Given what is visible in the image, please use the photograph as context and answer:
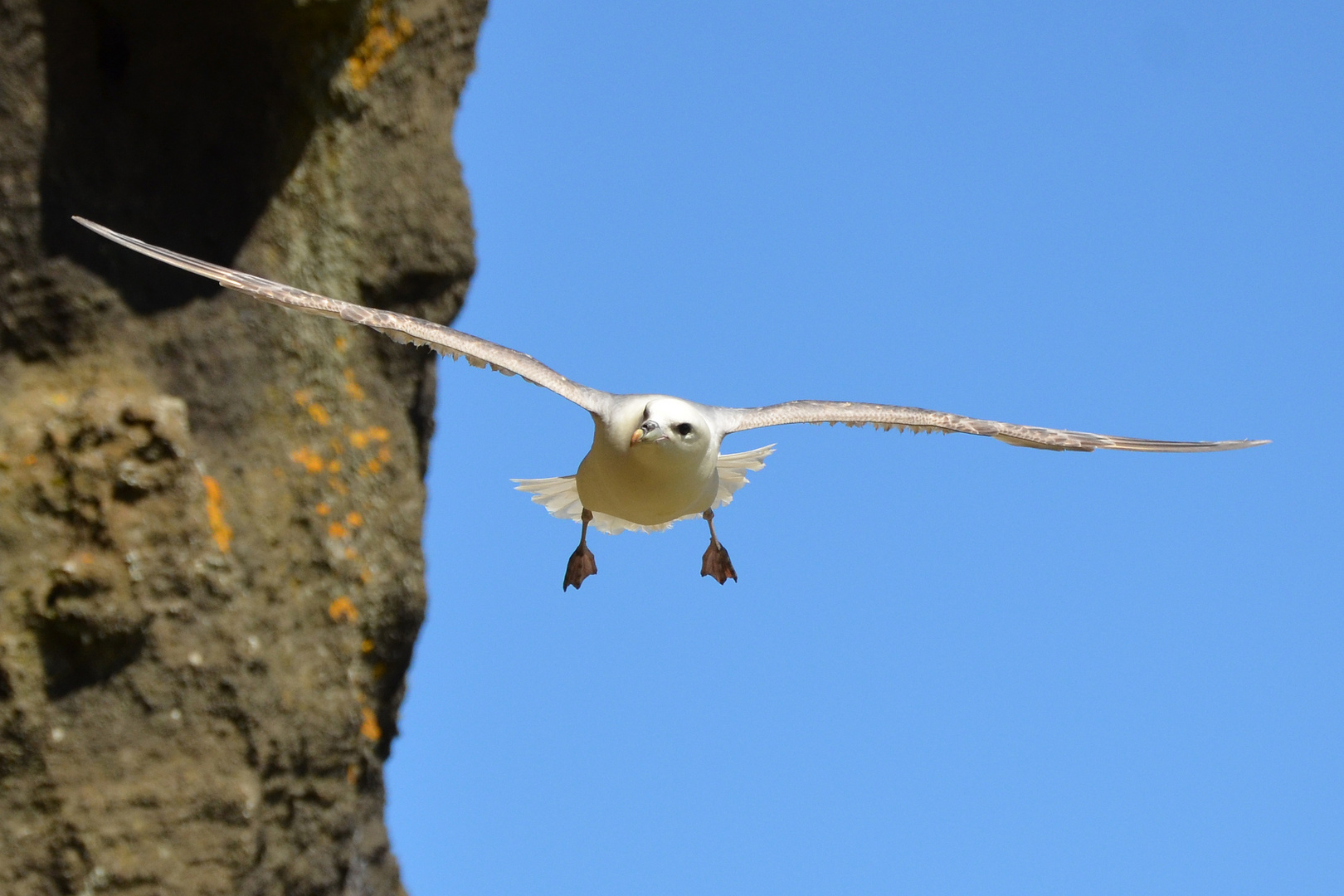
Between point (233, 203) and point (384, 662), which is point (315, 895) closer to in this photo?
point (384, 662)

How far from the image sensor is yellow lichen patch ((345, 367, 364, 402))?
670 cm

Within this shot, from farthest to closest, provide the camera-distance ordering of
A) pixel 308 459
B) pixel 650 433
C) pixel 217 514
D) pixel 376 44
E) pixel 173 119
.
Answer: pixel 376 44 → pixel 308 459 → pixel 173 119 → pixel 217 514 → pixel 650 433

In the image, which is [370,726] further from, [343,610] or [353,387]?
[353,387]

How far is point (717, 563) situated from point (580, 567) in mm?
607

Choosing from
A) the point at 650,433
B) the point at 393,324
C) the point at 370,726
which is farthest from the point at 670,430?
the point at 370,726

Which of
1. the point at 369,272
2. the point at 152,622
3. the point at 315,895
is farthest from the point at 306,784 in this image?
the point at 369,272

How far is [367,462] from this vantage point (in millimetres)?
6711

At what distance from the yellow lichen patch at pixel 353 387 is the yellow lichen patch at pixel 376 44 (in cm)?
125

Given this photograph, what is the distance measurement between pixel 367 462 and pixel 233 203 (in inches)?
48.8

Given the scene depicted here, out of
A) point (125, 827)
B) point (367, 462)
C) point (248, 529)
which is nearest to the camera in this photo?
point (125, 827)

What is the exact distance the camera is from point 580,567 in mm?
6707

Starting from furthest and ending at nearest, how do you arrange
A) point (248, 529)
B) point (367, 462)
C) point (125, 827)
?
point (367, 462) → point (248, 529) → point (125, 827)

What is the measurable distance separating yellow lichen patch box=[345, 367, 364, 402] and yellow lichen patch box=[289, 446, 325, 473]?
1.10ft

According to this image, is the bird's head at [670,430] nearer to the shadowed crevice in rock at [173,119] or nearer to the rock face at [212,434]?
the rock face at [212,434]
